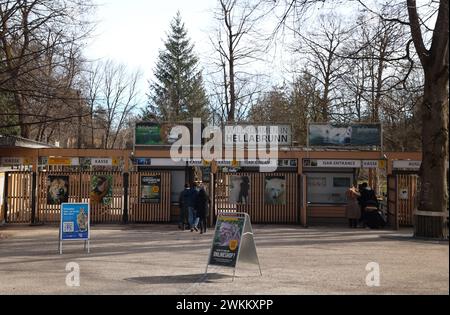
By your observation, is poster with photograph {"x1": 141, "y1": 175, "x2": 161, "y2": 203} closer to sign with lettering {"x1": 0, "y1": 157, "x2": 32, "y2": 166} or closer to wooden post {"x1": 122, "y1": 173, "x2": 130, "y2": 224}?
wooden post {"x1": 122, "y1": 173, "x2": 130, "y2": 224}

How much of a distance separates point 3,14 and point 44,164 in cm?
696

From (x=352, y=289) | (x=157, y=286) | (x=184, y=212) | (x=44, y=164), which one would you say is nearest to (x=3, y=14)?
(x=44, y=164)

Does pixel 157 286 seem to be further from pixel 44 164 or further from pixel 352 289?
pixel 44 164

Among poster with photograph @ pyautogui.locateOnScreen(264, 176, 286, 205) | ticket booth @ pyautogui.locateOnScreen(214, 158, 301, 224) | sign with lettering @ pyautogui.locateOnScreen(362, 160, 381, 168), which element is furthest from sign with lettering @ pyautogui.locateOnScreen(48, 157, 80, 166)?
sign with lettering @ pyautogui.locateOnScreen(362, 160, 381, 168)

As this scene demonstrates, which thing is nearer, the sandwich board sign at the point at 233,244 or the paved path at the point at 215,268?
the paved path at the point at 215,268

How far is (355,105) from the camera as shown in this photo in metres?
37.5

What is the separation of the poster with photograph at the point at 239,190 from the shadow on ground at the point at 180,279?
11427mm

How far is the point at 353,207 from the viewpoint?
66.7ft

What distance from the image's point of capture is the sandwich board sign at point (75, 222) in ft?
42.7

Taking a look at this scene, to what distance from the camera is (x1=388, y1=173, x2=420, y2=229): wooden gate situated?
2055 centimetres

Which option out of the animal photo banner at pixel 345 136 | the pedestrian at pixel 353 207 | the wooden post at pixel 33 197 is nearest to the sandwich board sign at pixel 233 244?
the pedestrian at pixel 353 207

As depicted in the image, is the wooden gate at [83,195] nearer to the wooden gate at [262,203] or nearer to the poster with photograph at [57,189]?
the poster with photograph at [57,189]

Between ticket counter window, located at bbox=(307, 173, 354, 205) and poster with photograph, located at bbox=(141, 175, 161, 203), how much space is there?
6.06m

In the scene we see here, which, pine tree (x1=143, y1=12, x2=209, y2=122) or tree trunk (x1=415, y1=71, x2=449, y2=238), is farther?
pine tree (x1=143, y1=12, x2=209, y2=122)
